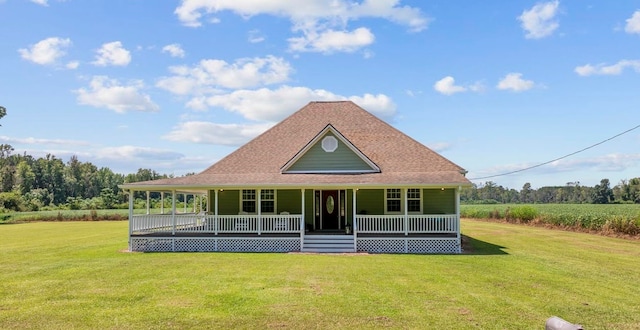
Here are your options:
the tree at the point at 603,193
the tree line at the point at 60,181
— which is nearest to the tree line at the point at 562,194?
the tree at the point at 603,193

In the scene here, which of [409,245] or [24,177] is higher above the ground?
[24,177]

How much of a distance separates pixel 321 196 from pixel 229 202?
445cm

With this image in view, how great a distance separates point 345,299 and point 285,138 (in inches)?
611

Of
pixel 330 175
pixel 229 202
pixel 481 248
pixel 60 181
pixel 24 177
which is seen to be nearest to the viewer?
pixel 481 248

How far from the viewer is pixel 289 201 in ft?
70.5

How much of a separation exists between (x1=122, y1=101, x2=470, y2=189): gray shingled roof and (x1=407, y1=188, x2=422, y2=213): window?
958 millimetres

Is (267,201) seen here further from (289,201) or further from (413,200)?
(413,200)

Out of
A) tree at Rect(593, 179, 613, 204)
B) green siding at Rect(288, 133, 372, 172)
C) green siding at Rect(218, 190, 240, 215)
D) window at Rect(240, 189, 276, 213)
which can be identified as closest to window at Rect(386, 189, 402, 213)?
green siding at Rect(288, 133, 372, 172)

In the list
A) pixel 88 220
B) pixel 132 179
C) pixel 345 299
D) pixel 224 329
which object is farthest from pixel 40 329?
pixel 132 179

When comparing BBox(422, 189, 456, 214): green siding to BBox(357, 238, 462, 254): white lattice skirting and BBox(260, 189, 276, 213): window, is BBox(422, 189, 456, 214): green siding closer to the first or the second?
BBox(357, 238, 462, 254): white lattice skirting

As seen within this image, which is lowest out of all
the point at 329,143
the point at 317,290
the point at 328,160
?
the point at 317,290

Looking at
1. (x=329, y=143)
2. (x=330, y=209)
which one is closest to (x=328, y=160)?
(x=329, y=143)

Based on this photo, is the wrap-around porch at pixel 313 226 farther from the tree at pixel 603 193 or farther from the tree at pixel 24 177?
the tree at pixel 603 193

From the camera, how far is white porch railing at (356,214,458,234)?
18406 mm
